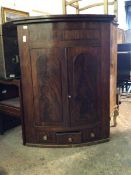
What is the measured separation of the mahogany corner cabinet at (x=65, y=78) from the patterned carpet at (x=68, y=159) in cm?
13

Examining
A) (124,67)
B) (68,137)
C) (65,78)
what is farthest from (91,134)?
(124,67)

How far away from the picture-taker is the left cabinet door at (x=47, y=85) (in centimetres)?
224

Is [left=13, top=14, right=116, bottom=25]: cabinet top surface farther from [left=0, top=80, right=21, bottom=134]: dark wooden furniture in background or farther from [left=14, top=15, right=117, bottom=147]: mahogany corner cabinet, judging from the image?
[left=0, top=80, right=21, bottom=134]: dark wooden furniture in background

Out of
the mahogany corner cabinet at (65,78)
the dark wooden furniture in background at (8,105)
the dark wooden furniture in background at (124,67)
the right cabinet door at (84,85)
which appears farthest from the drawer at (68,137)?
the dark wooden furniture in background at (124,67)

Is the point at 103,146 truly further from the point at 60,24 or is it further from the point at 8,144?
the point at 60,24

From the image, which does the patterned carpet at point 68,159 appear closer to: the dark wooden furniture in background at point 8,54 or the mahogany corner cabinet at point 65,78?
the mahogany corner cabinet at point 65,78

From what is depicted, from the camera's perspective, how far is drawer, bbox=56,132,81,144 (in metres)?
2.40

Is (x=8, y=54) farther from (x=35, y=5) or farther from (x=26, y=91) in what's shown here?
(x=35, y=5)

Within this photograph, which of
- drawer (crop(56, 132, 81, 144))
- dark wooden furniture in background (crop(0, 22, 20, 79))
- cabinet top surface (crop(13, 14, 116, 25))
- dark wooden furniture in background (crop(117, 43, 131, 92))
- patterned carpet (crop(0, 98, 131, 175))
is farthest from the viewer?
dark wooden furniture in background (crop(117, 43, 131, 92))

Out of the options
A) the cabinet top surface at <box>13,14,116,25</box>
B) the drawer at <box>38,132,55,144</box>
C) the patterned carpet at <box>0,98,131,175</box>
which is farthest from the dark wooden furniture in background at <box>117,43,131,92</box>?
the drawer at <box>38,132,55,144</box>

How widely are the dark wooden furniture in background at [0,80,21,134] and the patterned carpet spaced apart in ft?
0.90

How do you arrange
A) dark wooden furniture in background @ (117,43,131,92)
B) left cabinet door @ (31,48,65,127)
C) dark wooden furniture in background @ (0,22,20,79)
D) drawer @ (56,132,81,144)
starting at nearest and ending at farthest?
left cabinet door @ (31,48,65,127) < drawer @ (56,132,81,144) < dark wooden furniture in background @ (0,22,20,79) < dark wooden furniture in background @ (117,43,131,92)

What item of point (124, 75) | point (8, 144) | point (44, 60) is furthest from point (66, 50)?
point (124, 75)

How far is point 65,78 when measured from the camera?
228 cm
